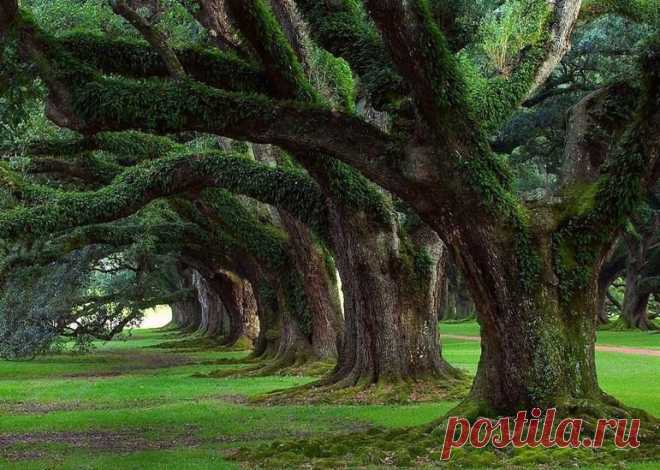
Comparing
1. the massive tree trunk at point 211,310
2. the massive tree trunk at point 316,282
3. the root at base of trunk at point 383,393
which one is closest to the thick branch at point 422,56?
the root at base of trunk at point 383,393

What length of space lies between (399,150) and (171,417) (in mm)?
6200

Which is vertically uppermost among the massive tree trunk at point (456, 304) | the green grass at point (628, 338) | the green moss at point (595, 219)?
the massive tree trunk at point (456, 304)

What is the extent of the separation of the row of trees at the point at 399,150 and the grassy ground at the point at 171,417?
6.44 ft

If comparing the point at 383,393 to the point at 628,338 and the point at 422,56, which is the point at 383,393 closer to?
the point at 422,56

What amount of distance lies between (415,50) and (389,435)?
4228mm

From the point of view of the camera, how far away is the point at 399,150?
421 inches

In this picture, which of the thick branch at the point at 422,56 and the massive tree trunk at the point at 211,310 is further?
the massive tree trunk at the point at 211,310

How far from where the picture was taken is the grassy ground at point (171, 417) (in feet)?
34.2

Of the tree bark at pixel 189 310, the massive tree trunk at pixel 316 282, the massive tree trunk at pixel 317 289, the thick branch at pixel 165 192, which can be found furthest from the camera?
the tree bark at pixel 189 310

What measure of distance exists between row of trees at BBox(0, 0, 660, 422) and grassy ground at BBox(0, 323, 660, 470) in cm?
196

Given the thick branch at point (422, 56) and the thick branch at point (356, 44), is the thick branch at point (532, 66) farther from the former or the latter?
the thick branch at point (422, 56)

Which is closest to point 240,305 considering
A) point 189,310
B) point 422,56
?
point 422,56

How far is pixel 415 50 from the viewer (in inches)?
392

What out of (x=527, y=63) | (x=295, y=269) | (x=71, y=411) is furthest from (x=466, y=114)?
(x=295, y=269)
